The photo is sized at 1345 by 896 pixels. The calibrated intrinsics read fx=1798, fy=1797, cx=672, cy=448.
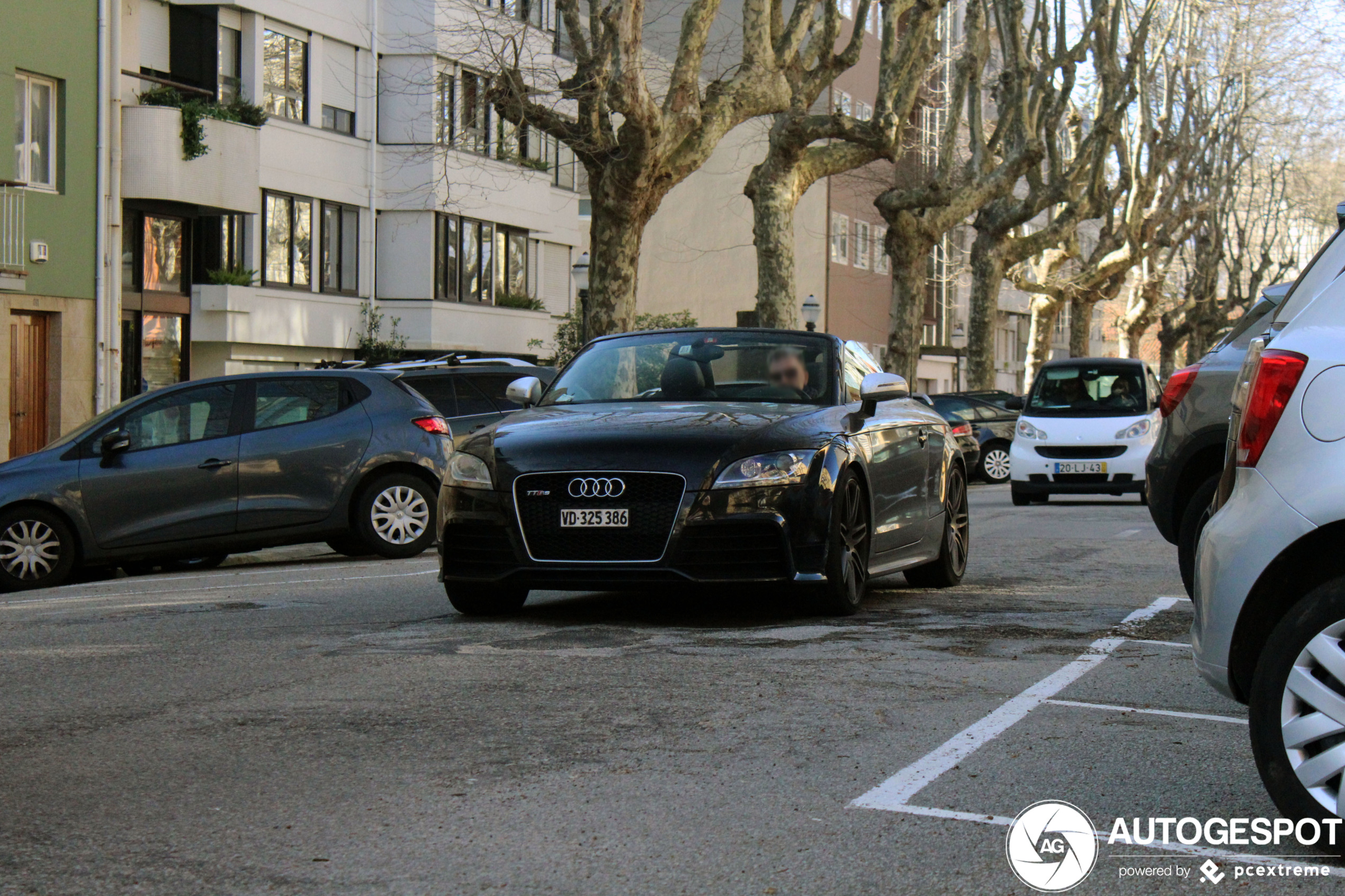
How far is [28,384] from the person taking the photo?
86.4ft

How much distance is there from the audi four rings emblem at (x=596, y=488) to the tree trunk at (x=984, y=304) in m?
38.4

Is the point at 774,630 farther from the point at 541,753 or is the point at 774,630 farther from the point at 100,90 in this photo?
the point at 100,90

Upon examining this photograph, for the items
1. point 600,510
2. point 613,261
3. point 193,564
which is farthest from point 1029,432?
point 600,510

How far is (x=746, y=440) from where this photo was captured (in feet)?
28.3

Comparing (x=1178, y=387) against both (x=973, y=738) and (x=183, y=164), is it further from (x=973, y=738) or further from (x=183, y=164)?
(x=183, y=164)

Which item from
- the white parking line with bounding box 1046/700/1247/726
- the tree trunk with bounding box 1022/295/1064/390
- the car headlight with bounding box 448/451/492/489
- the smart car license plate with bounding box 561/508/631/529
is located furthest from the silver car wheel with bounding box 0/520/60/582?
the tree trunk with bounding box 1022/295/1064/390

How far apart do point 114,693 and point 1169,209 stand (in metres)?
50.7

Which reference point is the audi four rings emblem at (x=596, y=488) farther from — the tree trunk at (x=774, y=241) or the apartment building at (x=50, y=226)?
the tree trunk at (x=774, y=241)

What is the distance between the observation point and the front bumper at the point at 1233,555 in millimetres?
4516

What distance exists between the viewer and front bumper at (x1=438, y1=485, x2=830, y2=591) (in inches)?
332

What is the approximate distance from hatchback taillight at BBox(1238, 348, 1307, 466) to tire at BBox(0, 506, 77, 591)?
1100 centimetres

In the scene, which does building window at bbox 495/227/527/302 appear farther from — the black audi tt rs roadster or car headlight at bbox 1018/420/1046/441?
the black audi tt rs roadster

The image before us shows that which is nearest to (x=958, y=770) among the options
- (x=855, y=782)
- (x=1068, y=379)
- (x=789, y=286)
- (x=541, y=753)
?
(x=855, y=782)

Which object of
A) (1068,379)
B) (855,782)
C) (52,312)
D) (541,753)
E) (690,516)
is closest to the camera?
(855,782)
